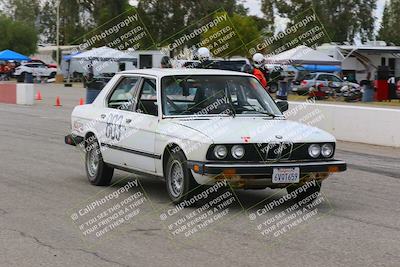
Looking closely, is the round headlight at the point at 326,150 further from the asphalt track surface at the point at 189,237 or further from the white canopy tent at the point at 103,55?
the white canopy tent at the point at 103,55

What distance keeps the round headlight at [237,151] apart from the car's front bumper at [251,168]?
94mm

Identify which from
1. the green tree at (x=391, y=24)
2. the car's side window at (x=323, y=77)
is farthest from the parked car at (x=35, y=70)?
the green tree at (x=391, y=24)

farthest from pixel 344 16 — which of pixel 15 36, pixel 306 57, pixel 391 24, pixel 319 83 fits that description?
pixel 319 83

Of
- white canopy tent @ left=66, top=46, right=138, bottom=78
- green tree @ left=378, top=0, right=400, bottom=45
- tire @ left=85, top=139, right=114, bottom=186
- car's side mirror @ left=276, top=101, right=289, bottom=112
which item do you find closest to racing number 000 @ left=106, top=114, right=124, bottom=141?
tire @ left=85, top=139, right=114, bottom=186

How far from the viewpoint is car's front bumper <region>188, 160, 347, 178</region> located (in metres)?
7.52

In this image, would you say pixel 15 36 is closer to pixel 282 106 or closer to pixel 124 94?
pixel 124 94

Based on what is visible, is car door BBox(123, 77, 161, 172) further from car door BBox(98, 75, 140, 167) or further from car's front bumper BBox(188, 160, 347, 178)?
car's front bumper BBox(188, 160, 347, 178)

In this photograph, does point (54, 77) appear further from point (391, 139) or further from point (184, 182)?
point (184, 182)

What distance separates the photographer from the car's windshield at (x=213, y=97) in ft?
28.2

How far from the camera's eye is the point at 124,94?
957cm

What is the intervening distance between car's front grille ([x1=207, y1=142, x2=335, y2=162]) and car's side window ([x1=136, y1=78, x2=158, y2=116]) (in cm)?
140

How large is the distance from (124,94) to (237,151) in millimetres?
2407

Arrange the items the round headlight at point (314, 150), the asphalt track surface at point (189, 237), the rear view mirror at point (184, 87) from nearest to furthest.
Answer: the asphalt track surface at point (189, 237) → the round headlight at point (314, 150) → the rear view mirror at point (184, 87)

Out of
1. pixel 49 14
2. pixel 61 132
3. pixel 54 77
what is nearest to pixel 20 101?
pixel 61 132
